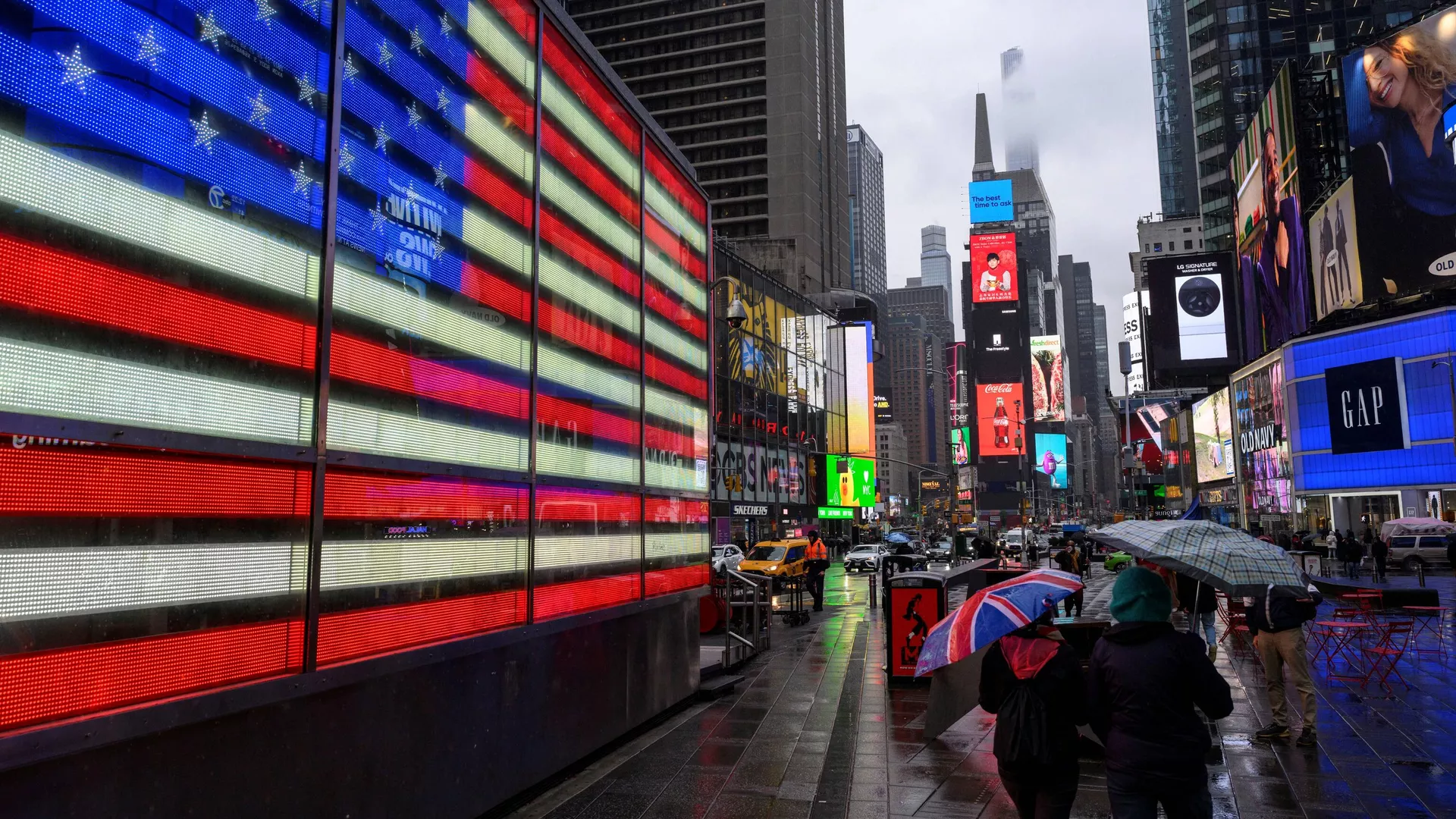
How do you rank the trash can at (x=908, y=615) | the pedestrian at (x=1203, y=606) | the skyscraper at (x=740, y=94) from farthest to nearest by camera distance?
the skyscraper at (x=740, y=94) < the trash can at (x=908, y=615) < the pedestrian at (x=1203, y=606)

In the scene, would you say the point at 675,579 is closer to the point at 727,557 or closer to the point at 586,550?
the point at 586,550

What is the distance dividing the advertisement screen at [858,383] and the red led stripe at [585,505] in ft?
203

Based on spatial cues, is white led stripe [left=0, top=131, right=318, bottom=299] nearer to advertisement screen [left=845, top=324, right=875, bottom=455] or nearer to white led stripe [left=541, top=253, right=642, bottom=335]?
white led stripe [left=541, top=253, right=642, bottom=335]

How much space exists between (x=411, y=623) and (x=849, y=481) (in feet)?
204

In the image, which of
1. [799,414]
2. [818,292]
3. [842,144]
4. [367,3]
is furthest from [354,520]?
[842,144]

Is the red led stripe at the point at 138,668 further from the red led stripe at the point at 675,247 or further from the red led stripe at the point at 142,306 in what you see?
the red led stripe at the point at 675,247

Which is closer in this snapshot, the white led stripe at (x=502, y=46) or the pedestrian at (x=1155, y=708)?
the pedestrian at (x=1155, y=708)

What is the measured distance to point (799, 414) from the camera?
6438 cm

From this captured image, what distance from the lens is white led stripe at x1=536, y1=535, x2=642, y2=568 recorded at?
26.7ft

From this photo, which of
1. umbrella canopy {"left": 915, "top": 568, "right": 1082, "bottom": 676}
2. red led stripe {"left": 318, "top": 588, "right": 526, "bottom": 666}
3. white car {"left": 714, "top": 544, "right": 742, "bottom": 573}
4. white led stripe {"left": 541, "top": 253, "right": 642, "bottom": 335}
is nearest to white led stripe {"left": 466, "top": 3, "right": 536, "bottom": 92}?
white led stripe {"left": 541, "top": 253, "right": 642, "bottom": 335}

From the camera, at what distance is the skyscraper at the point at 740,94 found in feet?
344

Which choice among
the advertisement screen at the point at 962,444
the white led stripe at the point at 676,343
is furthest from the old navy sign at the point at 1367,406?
the advertisement screen at the point at 962,444

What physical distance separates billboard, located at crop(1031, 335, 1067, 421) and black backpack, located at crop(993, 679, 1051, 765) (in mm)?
190035

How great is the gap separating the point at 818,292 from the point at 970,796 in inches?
3783
